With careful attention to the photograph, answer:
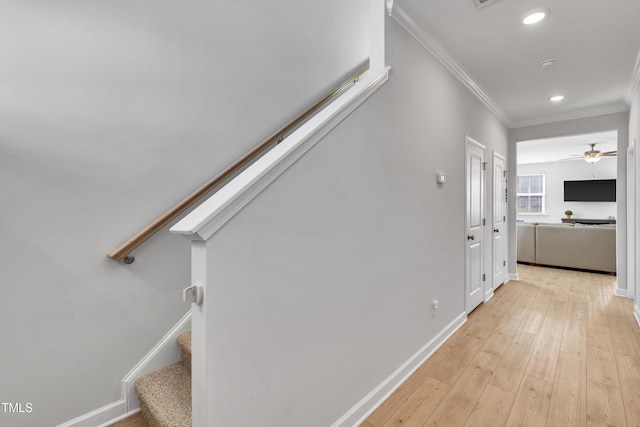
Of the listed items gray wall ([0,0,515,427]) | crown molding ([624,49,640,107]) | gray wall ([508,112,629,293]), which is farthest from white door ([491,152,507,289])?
gray wall ([0,0,515,427])

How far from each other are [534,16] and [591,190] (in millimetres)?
10172

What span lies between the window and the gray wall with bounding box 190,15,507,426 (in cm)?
1003

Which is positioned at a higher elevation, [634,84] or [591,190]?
[634,84]

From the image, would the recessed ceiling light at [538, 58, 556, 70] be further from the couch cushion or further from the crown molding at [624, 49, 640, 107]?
the couch cushion

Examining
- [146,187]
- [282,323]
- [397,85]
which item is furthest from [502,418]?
[146,187]

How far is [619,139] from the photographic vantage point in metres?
4.23

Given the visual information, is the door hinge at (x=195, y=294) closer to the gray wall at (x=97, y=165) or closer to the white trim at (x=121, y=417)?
the gray wall at (x=97, y=165)

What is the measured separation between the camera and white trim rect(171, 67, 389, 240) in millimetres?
1011

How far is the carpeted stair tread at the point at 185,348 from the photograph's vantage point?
179 centimetres

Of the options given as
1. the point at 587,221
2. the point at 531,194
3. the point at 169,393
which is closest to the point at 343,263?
the point at 169,393

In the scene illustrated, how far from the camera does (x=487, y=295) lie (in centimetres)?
390

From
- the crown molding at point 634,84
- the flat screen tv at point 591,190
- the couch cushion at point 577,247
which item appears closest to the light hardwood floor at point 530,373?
the couch cushion at point 577,247

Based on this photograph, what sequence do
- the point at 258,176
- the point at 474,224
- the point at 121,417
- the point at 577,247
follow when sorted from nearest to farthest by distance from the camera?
the point at 258,176, the point at 121,417, the point at 474,224, the point at 577,247

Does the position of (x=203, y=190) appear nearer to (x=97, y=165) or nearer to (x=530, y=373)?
(x=97, y=165)
